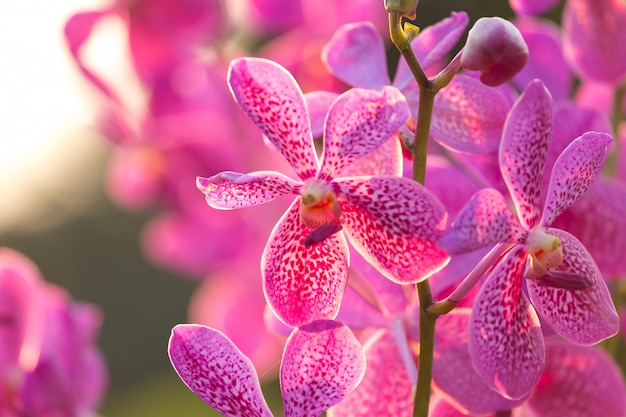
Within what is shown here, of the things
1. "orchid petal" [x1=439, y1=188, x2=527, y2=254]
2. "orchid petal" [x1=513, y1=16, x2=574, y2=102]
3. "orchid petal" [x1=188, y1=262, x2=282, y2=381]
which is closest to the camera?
"orchid petal" [x1=439, y1=188, x2=527, y2=254]

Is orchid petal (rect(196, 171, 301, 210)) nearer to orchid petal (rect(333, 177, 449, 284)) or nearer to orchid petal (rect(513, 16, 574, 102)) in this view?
orchid petal (rect(333, 177, 449, 284))

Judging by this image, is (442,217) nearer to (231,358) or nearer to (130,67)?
(231,358)

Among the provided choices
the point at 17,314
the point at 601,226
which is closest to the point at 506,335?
the point at 601,226

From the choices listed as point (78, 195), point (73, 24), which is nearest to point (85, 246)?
point (78, 195)

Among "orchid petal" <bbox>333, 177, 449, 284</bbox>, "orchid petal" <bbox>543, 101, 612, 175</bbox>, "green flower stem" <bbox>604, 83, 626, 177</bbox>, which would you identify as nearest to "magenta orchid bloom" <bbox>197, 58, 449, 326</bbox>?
"orchid petal" <bbox>333, 177, 449, 284</bbox>

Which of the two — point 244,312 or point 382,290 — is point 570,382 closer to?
point 382,290
